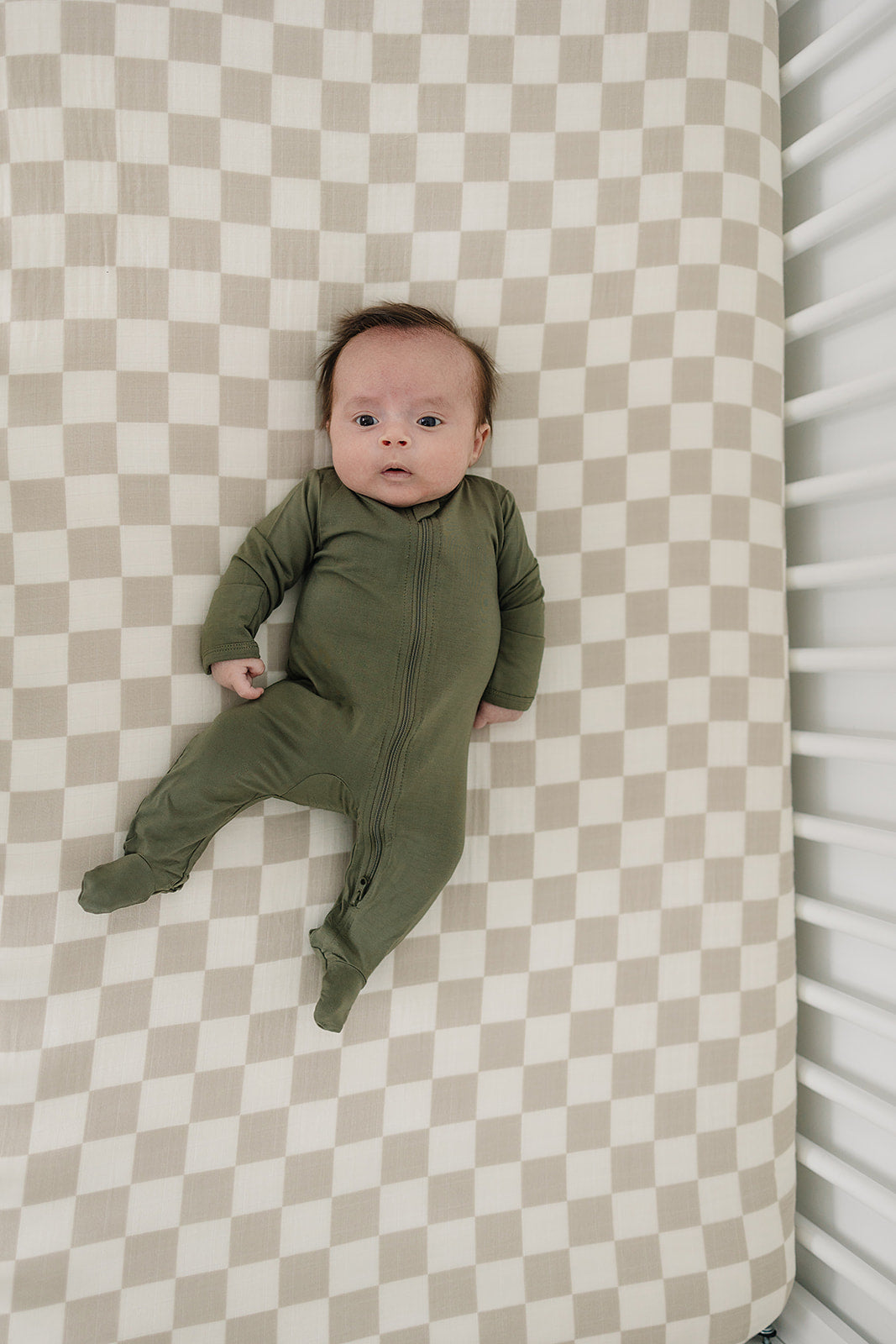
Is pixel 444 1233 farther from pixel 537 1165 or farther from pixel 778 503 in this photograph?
pixel 778 503

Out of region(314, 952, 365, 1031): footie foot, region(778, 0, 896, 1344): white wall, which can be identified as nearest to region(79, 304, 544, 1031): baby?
region(314, 952, 365, 1031): footie foot

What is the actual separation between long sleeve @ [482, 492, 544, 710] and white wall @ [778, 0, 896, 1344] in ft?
1.06

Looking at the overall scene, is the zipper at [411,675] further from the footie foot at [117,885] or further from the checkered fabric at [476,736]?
the footie foot at [117,885]

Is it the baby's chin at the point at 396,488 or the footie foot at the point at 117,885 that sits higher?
the baby's chin at the point at 396,488

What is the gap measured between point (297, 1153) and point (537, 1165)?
0.28 meters

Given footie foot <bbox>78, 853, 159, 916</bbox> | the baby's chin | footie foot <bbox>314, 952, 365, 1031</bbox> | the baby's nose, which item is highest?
the baby's nose

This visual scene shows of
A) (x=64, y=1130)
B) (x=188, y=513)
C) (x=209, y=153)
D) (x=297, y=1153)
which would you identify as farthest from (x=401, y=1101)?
(x=209, y=153)

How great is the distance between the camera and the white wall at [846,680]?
0.89 meters

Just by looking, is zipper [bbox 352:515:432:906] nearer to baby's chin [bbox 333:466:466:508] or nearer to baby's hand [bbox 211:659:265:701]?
baby's chin [bbox 333:466:466:508]

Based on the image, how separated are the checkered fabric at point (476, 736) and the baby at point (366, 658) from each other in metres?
0.06

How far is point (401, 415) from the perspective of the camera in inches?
33.5

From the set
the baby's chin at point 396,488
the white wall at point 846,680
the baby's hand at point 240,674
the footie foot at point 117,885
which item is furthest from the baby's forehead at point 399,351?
the footie foot at point 117,885

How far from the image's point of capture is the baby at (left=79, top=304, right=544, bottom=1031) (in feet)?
2.81

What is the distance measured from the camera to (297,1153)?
3.05ft
